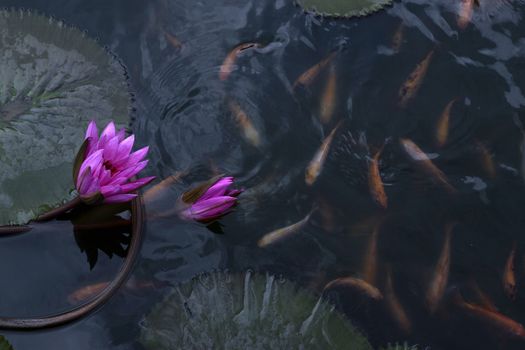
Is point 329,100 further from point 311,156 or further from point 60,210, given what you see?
point 60,210

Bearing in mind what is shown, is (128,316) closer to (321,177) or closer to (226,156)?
(226,156)

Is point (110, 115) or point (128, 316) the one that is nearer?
point (128, 316)

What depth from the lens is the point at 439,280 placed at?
233 centimetres

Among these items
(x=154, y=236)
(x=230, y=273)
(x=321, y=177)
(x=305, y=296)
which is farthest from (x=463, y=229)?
(x=154, y=236)

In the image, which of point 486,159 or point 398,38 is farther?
point 398,38

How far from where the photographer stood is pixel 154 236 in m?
2.29

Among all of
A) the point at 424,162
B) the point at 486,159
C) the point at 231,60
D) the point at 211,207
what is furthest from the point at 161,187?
the point at 486,159

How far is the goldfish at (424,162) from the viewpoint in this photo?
8.42 ft

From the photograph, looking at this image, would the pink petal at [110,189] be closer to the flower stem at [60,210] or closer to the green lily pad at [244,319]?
the flower stem at [60,210]

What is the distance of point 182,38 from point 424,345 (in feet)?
5.26

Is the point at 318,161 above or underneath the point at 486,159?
above

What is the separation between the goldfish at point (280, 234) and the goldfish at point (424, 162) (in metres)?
0.55

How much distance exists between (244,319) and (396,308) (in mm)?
570

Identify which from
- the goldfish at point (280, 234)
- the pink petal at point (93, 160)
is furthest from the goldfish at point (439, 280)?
the pink petal at point (93, 160)
